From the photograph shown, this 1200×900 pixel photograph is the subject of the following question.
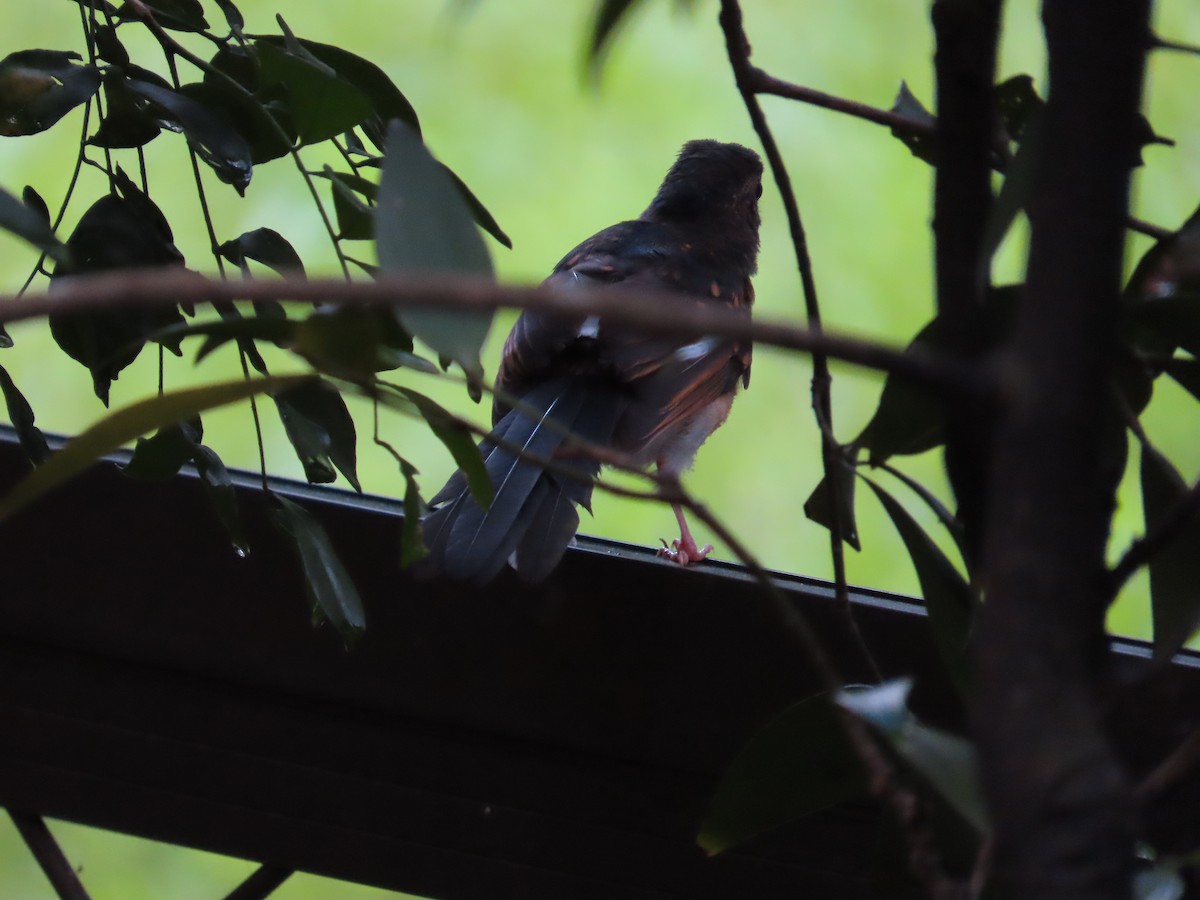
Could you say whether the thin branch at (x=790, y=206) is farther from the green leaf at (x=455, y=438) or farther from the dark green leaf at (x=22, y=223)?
the dark green leaf at (x=22, y=223)

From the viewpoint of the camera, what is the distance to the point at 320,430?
834mm

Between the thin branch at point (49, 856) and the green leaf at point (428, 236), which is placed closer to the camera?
the green leaf at point (428, 236)

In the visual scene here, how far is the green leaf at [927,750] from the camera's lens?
0.38 meters

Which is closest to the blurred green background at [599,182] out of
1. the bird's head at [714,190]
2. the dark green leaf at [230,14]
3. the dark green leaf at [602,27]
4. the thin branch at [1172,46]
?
the bird's head at [714,190]

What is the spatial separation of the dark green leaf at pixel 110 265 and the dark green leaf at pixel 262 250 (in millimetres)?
43

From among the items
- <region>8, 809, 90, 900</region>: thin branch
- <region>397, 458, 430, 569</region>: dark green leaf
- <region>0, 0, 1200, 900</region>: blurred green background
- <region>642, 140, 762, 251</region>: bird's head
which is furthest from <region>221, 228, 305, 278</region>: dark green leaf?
<region>642, 140, 762, 251</region>: bird's head

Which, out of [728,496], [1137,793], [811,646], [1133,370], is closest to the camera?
[1137,793]

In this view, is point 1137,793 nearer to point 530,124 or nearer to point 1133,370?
point 1133,370

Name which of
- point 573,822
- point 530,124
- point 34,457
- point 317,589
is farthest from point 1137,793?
point 530,124

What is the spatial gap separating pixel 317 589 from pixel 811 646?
1.49ft

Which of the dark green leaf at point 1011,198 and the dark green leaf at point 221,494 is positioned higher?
the dark green leaf at point 221,494

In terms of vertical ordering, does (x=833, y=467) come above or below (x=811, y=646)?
above

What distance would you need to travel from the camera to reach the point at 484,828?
1.19 m

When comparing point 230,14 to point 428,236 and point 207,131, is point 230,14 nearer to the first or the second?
point 207,131
